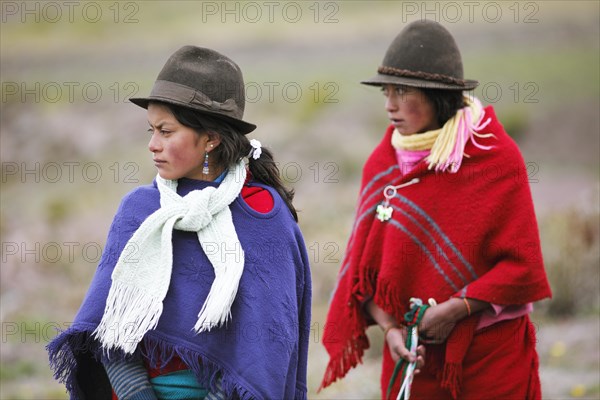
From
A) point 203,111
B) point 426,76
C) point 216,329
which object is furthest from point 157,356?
point 426,76

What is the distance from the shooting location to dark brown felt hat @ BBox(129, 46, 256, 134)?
3078mm

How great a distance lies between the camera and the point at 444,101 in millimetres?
4148

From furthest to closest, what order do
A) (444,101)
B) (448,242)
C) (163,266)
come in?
(444,101) < (448,242) < (163,266)

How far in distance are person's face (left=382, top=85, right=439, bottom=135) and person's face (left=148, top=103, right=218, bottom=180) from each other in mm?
1288

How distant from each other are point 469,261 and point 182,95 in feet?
5.48

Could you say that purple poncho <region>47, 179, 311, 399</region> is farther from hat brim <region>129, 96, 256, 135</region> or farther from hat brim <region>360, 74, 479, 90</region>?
hat brim <region>360, 74, 479, 90</region>

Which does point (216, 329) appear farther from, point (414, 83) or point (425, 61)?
point (425, 61)

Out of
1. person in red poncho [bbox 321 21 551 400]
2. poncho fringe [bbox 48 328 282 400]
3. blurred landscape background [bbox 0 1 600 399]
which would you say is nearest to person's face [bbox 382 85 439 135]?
person in red poncho [bbox 321 21 551 400]

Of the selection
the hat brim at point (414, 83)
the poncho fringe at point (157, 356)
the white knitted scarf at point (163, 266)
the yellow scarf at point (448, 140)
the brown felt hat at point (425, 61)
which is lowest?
the poncho fringe at point (157, 356)

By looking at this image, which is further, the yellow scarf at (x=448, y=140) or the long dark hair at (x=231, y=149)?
the yellow scarf at (x=448, y=140)

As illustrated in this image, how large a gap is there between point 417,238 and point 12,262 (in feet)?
22.1

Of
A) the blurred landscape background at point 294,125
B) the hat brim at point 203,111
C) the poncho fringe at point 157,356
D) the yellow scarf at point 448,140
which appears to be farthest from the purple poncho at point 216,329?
the blurred landscape background at point 294,125

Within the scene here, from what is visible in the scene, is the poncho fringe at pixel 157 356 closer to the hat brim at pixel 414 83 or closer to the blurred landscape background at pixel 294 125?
the hat brim at pixel 414 83

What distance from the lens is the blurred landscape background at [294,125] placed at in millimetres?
7961
